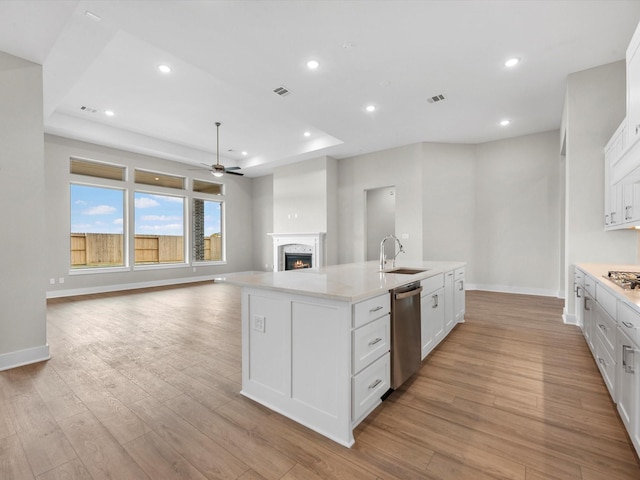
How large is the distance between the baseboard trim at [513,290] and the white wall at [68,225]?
6.84 meters

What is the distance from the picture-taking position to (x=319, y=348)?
5.79ft

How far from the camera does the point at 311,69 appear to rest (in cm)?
366

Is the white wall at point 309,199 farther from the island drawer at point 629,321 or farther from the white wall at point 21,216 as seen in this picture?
the island drawer at point 629,321

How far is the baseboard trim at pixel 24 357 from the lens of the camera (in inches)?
106

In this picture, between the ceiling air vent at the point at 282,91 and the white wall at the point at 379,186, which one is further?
the white wall at the point at 379,186

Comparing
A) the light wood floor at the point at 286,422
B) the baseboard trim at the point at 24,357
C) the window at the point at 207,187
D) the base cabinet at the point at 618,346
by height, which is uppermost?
the window at the point at 207,187

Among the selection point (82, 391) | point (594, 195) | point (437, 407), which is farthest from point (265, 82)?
point (594, 195)

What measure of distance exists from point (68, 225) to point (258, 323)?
6.38 metres

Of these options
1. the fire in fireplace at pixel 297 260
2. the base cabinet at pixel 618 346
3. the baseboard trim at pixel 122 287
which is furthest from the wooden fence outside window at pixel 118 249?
the base cabinet at pixel 618 346

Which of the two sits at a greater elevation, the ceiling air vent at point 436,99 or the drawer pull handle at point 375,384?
the ceiling air vent at point 436,99

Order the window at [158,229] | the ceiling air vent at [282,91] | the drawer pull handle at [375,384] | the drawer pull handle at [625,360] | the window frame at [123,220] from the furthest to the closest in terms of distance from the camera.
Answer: the window at [158,229]
the window frame at [123,220]
the ceiling air vent at [282,91]
the drawer pull handle at [375,384]
the drawer pull handle at [625,360]

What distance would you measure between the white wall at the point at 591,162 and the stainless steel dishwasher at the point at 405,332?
2.79m

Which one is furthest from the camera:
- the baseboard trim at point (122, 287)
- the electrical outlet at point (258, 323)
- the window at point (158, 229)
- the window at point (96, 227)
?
the window at point (158, 229)

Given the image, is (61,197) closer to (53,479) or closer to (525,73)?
(53,479)
